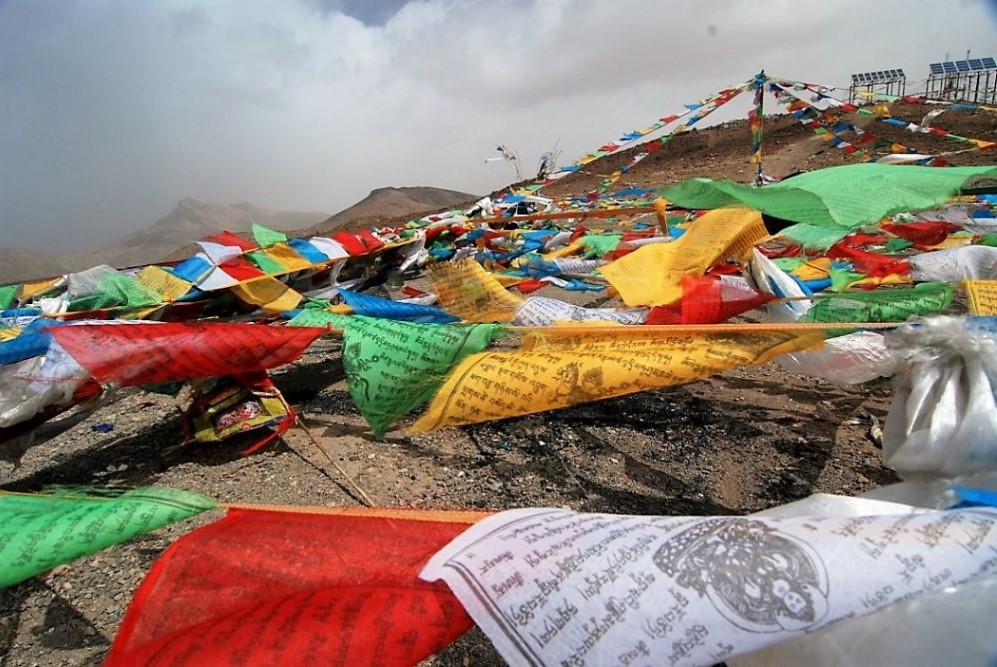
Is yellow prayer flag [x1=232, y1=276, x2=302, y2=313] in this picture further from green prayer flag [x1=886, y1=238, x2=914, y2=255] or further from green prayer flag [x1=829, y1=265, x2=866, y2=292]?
green prayer flag [x1=886, y1=238, x2=914, y2=255]

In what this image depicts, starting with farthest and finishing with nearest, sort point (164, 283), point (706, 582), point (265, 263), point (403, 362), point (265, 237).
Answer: point (265, 237) < point (265, 263) < point (164, 283) < point (403, 362) < point (706, 582)

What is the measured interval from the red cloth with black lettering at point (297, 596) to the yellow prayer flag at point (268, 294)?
350cm

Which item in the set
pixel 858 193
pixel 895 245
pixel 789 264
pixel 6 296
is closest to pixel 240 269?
pixel 6 296

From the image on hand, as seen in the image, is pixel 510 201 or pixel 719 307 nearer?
pixel 719 307

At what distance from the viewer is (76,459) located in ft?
11.9

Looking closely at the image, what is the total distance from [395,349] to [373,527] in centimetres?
82

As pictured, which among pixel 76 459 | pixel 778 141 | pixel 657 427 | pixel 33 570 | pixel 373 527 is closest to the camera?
pixel 373 527

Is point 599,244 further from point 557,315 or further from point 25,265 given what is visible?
point 25,265

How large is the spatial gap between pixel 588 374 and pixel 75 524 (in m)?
1.36

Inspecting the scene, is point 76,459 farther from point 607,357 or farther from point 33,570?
point 607,357

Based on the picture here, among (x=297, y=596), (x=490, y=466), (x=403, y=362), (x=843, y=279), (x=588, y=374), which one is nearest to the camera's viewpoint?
(x=297, y=596)

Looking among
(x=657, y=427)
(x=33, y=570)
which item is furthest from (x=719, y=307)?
(x=33, y=570)

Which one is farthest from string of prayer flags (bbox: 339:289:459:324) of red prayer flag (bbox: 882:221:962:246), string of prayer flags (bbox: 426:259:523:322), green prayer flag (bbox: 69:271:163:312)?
red prayer flag (bbox: 882:221:962:246)

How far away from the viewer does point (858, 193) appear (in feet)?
6.86
